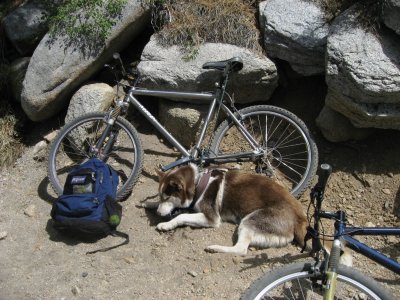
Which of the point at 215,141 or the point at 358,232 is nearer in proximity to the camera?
the point at 358,232

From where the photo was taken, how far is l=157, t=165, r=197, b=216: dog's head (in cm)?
526

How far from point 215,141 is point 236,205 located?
1.00 metres

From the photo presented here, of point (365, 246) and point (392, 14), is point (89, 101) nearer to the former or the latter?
point (392, 14)

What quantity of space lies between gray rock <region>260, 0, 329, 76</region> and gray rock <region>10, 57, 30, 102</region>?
359 cm

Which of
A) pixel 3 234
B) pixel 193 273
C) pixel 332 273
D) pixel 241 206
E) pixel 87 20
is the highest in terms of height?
pixel 87 20

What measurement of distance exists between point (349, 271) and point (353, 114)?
2.56m

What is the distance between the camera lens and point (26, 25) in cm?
738

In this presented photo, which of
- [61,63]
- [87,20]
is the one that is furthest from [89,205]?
[87,20]

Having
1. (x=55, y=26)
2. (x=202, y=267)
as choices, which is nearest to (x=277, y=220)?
(x=202, y=267)

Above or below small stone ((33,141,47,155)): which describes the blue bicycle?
above

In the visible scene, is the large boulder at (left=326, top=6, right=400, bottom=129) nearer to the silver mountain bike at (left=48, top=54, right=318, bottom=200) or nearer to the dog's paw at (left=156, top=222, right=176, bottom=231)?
the silver mountain bike at (left=48, top=54, right=318, bottom=200)

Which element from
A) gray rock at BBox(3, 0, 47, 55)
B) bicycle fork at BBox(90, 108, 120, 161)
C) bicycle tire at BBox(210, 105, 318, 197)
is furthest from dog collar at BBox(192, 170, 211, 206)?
gray rock at BBox(3, 0, 47, 55)

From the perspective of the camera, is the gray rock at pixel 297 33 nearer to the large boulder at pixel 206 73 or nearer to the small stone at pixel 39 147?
the large boulder at pixel 206 73

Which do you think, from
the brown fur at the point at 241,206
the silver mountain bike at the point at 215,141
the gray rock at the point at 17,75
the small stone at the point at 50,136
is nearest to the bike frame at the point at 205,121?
the silver mountain bike at the point at 215,141
